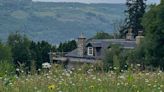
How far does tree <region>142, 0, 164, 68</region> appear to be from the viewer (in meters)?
45.2

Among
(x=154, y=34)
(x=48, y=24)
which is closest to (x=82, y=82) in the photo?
(x=154, y=34)

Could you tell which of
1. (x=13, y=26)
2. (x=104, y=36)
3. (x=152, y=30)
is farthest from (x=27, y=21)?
(x=152, y=30)

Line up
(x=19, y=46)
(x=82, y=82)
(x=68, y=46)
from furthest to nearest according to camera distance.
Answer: (x=19, y=46) < (x=68, y=46) < (x=82, y=82)

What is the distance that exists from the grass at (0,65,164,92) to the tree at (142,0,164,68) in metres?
37.1

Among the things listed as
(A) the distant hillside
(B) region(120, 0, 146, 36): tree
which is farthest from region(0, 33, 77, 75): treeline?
(A) the distant hillside

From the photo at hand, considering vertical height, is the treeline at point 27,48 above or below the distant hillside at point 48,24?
above

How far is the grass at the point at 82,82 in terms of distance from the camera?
20.2 ft

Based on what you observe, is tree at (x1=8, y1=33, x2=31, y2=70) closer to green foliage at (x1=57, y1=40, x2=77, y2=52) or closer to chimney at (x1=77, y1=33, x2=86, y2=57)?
green foliage at (x1=57, y1=40, x2=77, y2=52)

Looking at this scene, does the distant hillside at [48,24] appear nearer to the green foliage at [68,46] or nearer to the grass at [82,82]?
the green foliage at [68,46]

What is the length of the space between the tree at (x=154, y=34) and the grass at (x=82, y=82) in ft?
122

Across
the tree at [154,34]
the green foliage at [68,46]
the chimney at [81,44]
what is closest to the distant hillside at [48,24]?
the green foliage at [68,46]

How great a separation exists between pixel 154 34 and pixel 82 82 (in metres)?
40.2

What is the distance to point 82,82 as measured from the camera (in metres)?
6.68

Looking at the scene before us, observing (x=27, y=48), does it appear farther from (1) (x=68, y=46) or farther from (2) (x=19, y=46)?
(1) (x=68, y=46)
